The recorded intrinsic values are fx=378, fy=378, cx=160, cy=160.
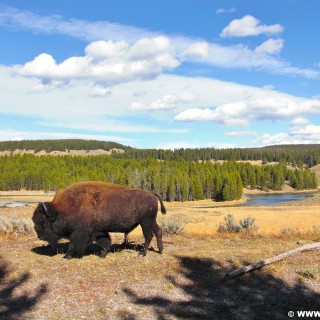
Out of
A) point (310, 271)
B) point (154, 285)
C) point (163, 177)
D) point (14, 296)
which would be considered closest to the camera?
point (14, 296)

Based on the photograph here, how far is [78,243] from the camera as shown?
35.6 ft

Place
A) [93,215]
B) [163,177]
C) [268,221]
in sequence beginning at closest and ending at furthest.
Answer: [93,215] < [268,221] < [163,177]

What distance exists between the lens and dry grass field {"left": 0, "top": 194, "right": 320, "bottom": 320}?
7.57 meters

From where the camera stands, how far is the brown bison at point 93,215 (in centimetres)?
1099

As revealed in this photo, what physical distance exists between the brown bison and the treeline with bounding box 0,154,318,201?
9120cm

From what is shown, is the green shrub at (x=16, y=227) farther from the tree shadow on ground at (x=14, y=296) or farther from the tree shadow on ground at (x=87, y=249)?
the tree shadow on ground at (x=14, y=296)

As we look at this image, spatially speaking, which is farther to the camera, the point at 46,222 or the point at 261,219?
the point at 261,219

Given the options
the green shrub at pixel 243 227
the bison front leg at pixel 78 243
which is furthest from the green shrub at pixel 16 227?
the green shrub at pixel 243 227

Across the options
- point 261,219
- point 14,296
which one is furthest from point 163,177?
point 14,296

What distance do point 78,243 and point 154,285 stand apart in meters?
2.96

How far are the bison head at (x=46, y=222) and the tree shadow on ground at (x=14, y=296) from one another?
1783mm

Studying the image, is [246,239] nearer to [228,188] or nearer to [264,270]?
[264,270]

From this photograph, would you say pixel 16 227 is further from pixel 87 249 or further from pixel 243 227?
pixel 243 227

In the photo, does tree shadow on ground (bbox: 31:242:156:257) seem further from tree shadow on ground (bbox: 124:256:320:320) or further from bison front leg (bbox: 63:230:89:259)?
tree shadow on ground (bbox: 124:256:320:320)
